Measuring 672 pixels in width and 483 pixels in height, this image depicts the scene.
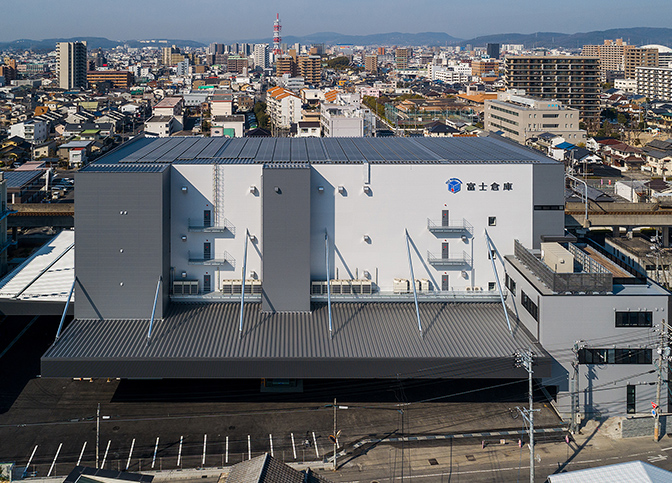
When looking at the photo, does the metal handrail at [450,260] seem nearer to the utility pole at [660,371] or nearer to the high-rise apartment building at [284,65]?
the utility pole at [660,371]

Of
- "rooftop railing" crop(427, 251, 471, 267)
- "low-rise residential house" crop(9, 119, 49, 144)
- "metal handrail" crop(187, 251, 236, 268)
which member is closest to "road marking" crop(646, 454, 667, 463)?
"rooftop railing" crop(427, 251, 471, 267)

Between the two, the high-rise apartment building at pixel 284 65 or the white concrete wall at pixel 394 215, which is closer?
the white concrete wall at pixel 394 215

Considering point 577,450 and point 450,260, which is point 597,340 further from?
point 450,260

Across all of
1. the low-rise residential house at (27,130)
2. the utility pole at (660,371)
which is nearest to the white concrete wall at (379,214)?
the utility pole at (660,371)

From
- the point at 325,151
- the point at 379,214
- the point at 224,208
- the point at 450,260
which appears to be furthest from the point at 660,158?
the point at 224,208

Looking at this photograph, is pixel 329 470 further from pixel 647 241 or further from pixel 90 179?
pixel 647 241

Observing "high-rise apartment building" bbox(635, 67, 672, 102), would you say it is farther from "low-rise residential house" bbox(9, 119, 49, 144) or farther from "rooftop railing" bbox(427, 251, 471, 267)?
"rooftop railing" bbox(427, 251, 471, 267)
